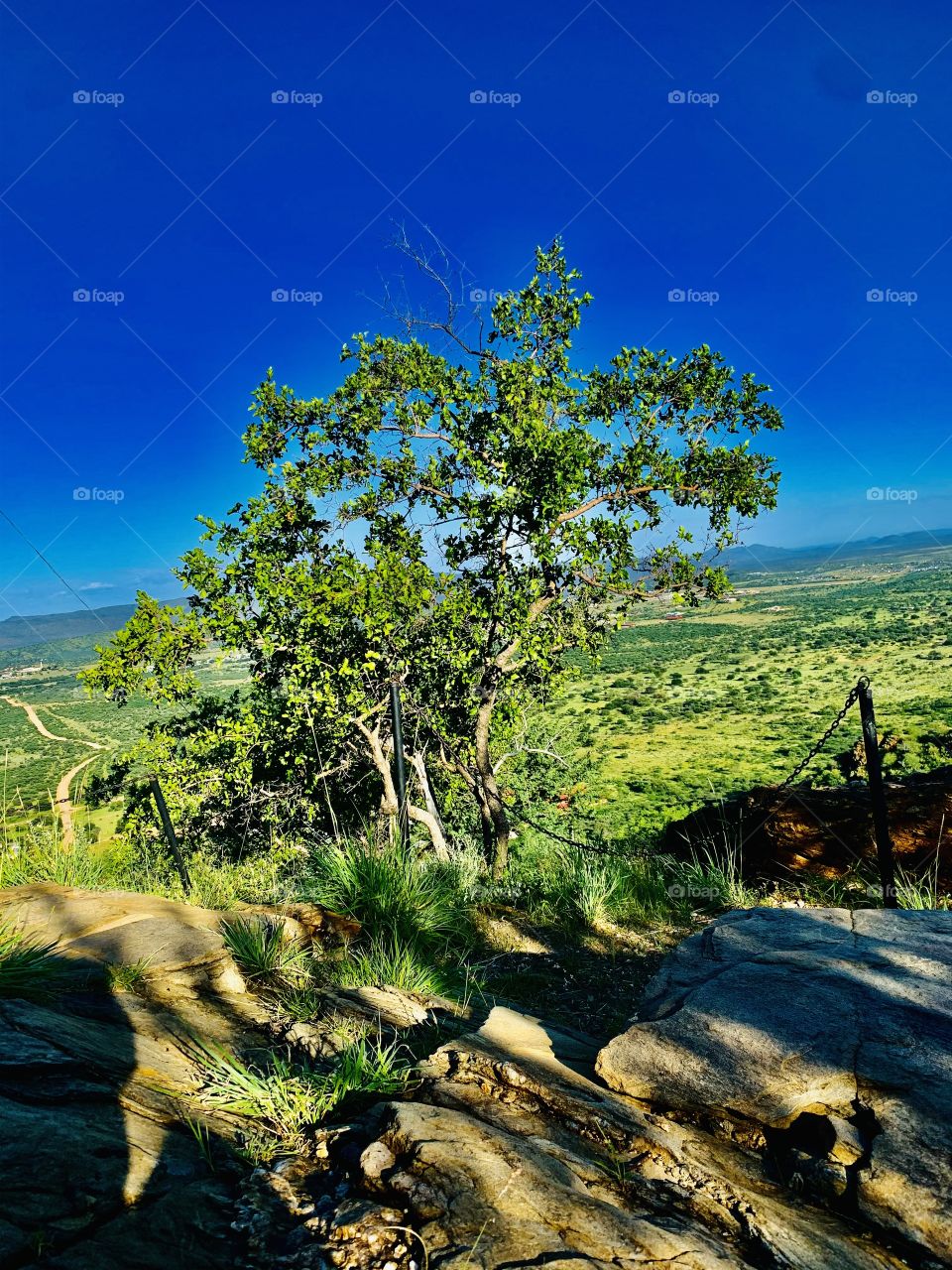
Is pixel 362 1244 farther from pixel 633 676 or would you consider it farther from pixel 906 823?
pixel 633 676

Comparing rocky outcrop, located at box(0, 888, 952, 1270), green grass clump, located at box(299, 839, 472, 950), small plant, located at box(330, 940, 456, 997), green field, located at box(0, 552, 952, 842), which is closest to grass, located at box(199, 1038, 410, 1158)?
rocky outcrop, located at box(0, 888, 952, 1270)

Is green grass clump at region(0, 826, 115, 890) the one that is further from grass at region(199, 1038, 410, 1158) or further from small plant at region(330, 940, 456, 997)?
grass at region(199, 1038, 410, 1158)

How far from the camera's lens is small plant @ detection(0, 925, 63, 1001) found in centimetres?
278

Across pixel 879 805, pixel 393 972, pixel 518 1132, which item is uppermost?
pixel 518 1132

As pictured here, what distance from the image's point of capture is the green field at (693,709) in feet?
67.5

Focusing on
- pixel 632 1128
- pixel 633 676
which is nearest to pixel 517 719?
pixel 632 1128

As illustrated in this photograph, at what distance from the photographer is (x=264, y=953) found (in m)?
3.80

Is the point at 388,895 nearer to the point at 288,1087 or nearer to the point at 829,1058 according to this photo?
the point at 288,1087

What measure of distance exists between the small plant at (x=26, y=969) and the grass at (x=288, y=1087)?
73 centimetres

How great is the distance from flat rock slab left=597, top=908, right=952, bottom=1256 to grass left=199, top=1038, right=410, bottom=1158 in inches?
39.5

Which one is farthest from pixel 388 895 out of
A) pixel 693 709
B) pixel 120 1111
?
pixel 693 709

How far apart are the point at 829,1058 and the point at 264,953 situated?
271 centimetres

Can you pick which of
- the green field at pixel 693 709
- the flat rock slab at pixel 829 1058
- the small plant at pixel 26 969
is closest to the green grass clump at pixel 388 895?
the flat rock slab at pixel 829 1058

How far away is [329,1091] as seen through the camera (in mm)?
2521
